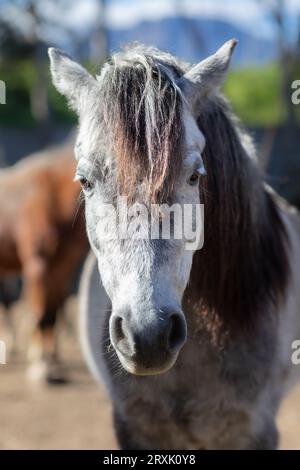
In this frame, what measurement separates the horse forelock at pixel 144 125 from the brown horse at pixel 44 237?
3.85 m

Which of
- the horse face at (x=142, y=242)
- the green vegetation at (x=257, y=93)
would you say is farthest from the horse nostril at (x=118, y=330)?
the green vegetation at (x=257, y=93)

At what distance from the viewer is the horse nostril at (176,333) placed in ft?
5.90

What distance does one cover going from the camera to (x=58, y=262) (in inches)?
237

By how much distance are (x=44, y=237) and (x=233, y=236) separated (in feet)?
12.3

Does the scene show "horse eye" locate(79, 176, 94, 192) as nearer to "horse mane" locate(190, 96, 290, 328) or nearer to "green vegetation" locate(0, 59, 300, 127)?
"horse mane" locate(190, 96, 290, 328)

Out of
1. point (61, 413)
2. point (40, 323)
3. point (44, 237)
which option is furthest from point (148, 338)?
point (40, 323)

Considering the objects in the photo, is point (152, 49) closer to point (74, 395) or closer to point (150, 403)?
point (150, 403)

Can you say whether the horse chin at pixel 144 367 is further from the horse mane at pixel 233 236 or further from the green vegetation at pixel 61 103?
the green vegetation at pixel 61 103

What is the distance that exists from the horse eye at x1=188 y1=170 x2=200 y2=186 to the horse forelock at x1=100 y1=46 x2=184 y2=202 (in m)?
0.07

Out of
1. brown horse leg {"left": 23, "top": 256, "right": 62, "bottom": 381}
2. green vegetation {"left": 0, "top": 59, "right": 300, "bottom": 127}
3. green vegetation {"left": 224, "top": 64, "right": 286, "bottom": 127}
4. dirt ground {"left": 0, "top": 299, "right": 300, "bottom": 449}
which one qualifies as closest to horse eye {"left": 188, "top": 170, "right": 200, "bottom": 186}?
dirt ground {"left": 0, "top": 299, "right": 300, "bottom": 449}

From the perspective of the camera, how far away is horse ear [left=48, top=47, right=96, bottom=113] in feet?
7.27

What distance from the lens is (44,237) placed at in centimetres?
595

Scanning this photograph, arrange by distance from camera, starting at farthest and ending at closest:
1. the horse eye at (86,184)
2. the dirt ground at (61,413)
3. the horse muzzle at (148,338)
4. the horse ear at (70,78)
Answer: the dirt ground at (61,413), the horse ear at (70,78), the horse eye at (86,184), the horse muzzle at (148,338)

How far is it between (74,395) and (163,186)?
3818 millimetres
